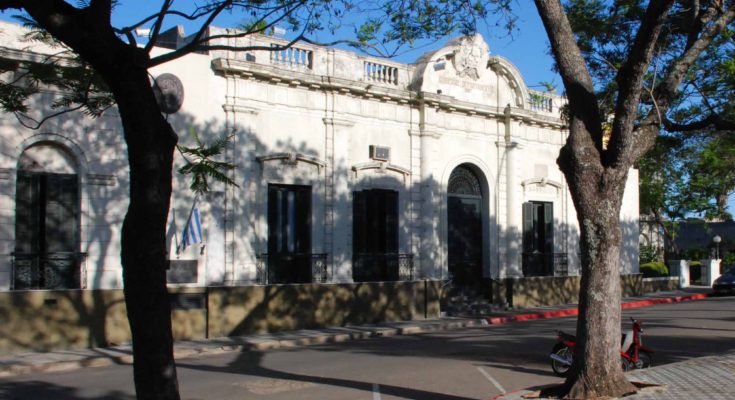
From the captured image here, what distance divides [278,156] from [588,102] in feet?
40.0

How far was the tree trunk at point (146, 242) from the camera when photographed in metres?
5.37

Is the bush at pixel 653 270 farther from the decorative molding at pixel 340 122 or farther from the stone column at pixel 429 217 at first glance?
the decorative molding at pixel 340 122

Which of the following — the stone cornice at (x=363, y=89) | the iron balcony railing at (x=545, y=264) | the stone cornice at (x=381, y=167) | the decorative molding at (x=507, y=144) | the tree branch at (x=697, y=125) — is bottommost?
the iron balcony railing at (x=545, y=264)

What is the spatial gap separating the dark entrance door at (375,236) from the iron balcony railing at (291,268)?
1276 millimetres

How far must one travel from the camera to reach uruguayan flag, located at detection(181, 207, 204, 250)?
719 inches

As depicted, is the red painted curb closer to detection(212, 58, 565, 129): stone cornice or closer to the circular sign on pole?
detection(212, 58, 565, 129): stone cornice

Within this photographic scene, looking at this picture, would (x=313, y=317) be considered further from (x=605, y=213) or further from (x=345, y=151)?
(x=605, y=213)

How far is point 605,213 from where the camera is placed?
8836 millimetres

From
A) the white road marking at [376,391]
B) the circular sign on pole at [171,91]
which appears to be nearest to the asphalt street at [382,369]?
the white road marking at [376,391]

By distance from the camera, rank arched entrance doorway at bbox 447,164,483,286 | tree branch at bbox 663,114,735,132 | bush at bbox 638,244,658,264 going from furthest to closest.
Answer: bush at bbox 638,244,658,264
arched entrance doorway at bbox 447,164,483,286
tree branch at bbox 663,114,735,132

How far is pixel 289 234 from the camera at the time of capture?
2070 cm

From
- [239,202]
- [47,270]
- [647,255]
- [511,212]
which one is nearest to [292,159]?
[239,202]

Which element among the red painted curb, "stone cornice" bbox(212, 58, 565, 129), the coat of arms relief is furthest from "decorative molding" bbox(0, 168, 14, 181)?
the coat of arms relief

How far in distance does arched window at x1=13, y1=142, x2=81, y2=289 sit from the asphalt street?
10.4ft
